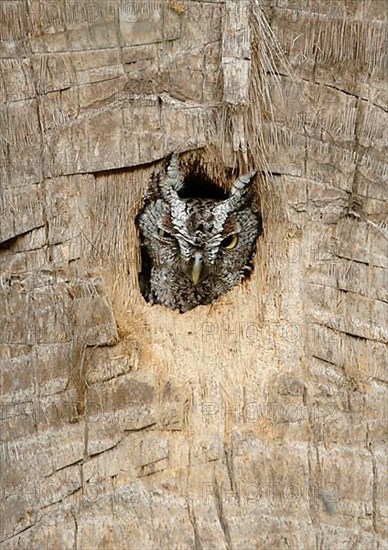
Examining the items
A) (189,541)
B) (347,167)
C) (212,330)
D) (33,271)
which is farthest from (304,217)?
(189,541)

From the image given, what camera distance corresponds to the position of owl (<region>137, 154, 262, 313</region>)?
3.45 metres

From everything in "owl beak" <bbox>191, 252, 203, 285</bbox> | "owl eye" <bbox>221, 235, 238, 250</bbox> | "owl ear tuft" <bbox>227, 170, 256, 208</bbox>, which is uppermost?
"owl ear tuft" <bbox>227, 170, 256, 208</bbox>

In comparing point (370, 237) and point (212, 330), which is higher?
point (370, 237)

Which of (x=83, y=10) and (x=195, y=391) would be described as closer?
(x=83, y=10)

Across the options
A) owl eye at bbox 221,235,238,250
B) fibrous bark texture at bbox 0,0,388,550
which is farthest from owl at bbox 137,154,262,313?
fibrous bark texture at bbox 0,0,388,550

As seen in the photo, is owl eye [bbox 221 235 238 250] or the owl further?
owl eye [bbox 221 235 238 250]

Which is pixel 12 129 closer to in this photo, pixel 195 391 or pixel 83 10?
pixel 83 10

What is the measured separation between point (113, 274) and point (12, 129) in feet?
1.78

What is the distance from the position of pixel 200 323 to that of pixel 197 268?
11.0 inches

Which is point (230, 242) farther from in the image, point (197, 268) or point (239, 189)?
point (239, 189)

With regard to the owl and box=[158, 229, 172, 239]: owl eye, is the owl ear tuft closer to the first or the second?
the owl

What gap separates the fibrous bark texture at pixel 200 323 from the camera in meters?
3.04

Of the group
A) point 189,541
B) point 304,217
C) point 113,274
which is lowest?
point 189,541

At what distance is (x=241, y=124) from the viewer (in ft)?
10.4
